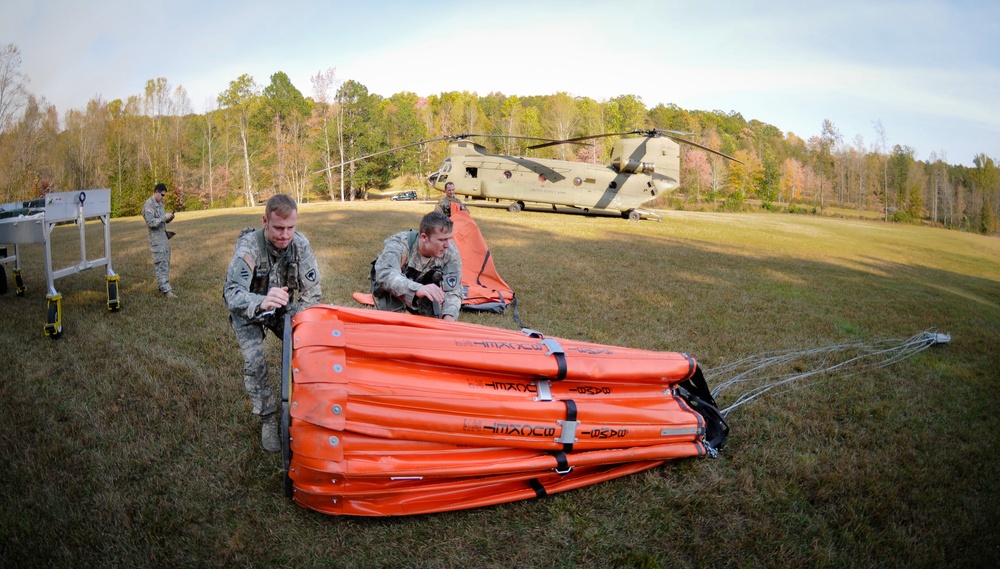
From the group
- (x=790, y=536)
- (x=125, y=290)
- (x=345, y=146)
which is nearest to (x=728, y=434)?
(x=790, y=536)

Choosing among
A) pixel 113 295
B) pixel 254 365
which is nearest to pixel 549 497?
pixel 254 365

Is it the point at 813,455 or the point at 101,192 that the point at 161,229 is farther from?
the point at 813,455

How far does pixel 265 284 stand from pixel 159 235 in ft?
24.4

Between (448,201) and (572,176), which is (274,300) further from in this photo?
(572,176)

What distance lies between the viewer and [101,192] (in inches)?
338

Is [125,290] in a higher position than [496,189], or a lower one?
lower

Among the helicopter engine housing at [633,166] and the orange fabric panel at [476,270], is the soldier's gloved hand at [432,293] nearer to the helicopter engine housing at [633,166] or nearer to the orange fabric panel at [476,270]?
the orange fabric panel at [476,270]

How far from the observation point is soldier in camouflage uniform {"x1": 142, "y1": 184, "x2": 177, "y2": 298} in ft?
33.5

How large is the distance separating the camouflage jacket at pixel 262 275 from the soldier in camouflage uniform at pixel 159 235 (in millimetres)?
6991

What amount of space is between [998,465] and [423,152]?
72850 mm

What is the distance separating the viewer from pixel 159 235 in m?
10.5

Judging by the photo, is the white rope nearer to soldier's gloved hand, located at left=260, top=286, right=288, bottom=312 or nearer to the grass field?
the grass field

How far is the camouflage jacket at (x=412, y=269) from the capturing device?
5.18m

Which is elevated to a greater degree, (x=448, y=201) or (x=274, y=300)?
(x=448, y=201)
